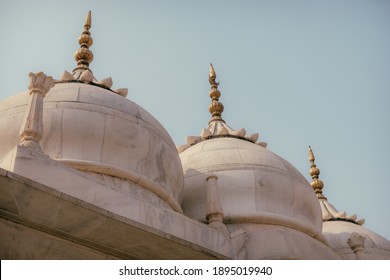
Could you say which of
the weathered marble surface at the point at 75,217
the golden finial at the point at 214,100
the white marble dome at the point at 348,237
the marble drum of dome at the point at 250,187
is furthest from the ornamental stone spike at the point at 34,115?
the white marble dome at the point at 348,237

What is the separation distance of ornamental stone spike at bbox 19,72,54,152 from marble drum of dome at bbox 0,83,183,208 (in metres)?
1.66

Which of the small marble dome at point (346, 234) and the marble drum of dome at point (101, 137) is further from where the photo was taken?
the small marble dome at point (346, 234)

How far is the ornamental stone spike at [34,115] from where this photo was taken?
9.31 meters

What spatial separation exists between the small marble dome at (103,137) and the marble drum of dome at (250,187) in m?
1.27

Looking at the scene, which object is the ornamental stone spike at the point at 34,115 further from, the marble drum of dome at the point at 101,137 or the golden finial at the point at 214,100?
the golden finial at the point at 214,100

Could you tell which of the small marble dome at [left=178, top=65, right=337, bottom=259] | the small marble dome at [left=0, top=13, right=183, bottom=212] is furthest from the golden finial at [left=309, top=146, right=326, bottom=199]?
the small marble dome at [left=0, top=13, right=183, bottom=212]

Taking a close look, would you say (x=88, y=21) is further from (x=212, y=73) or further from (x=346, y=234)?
(x=346, y=234)

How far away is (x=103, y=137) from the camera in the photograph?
11828mm

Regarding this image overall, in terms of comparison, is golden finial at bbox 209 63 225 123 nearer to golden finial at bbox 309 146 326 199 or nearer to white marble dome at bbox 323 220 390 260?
white marble dome at bbox 323 220 390 260

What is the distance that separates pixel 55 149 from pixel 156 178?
1.86 metres

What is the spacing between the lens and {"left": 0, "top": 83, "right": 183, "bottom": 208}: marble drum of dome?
1154 centimetres

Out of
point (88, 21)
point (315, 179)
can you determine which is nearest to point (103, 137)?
point (88, 21)

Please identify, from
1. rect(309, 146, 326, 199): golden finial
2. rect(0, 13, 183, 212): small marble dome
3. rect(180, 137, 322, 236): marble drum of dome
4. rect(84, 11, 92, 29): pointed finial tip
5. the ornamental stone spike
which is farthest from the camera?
rect(309, 146, 326, 199): golden finial

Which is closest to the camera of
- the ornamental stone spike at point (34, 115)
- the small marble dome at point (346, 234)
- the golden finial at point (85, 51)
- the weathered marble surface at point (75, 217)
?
the weathered marble surface at point (75, 217)
